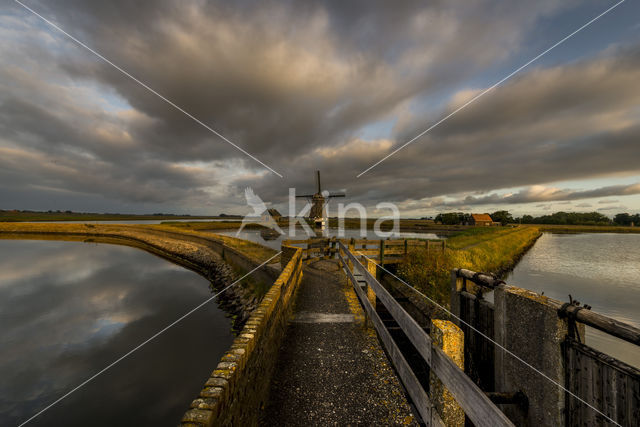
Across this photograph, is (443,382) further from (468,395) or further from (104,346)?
(104,346)

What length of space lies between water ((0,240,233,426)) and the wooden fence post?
7755mm

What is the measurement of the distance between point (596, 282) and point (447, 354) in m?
24.5

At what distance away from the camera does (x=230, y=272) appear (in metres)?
19.8

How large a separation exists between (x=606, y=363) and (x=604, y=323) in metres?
0.68

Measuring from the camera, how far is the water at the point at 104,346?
734 centimetres

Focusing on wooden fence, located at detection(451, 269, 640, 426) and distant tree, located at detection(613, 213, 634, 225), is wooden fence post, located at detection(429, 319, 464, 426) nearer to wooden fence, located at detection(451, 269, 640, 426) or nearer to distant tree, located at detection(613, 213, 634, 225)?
wooden fence, located at detection(451, 269, 640, 426)

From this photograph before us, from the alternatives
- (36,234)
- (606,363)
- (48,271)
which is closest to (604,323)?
(606,363)

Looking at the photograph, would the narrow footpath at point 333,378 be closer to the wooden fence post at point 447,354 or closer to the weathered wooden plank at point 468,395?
the wooden fence post at point 447,354

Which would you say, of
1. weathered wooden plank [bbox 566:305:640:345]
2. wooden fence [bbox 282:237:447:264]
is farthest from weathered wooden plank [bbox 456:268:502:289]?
wooden fence [bbox 282:237:447:264]

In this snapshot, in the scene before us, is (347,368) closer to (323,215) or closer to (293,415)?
(293,415)

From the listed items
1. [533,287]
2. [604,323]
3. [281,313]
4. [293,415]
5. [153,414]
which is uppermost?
[604,323]

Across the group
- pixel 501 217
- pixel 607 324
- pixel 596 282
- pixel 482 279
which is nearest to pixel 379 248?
pixel 482 279

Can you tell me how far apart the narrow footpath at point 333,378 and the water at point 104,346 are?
202 inches

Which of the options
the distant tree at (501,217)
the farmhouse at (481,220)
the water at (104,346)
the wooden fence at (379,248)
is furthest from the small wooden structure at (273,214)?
the distant tree at (501,217)
